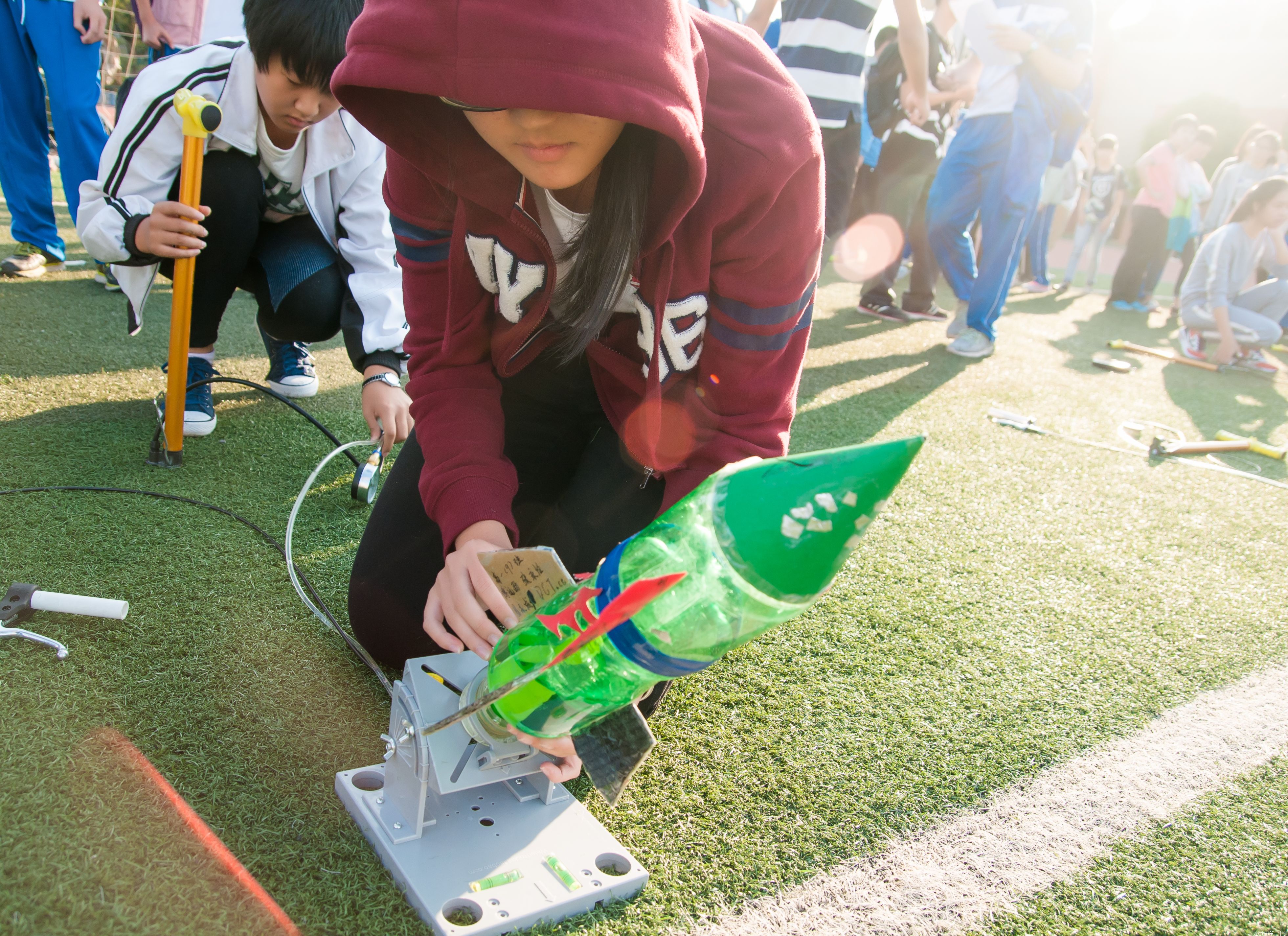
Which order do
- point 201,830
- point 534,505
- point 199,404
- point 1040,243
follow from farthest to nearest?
point 1040,243 < point 199,404 < point 534,505 < point 201,830

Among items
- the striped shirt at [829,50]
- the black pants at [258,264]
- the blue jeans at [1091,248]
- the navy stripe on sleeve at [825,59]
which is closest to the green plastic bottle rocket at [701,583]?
the black pants at [258,264]

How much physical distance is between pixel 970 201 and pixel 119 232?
13.2 feet

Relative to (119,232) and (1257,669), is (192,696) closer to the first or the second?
(119,232)

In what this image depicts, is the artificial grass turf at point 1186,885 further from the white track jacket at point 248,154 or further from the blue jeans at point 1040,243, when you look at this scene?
the blue jeans at point 1040,243

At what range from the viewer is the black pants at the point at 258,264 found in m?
2.04

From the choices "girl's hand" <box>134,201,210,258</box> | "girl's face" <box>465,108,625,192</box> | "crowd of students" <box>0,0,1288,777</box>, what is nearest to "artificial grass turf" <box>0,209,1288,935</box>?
"crowd of students" <box>0,0,1288,777</box>

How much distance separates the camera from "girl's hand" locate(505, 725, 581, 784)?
1006 millimetres

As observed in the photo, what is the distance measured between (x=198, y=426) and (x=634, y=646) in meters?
1.74

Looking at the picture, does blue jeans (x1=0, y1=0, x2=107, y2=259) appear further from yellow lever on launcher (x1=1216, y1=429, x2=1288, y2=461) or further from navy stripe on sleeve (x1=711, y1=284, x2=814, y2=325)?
yellow lever on launcher (x1=1216, y1=429, x2=1288, y2=461)

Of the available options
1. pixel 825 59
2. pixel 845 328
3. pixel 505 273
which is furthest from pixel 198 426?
pixel 845 328

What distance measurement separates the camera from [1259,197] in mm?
5320

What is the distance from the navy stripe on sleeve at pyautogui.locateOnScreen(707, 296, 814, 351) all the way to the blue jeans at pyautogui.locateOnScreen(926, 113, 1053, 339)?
11.6 feet

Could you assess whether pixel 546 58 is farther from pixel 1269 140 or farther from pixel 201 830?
pixel 1269 140

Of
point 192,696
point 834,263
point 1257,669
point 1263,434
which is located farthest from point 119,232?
point 834,263
